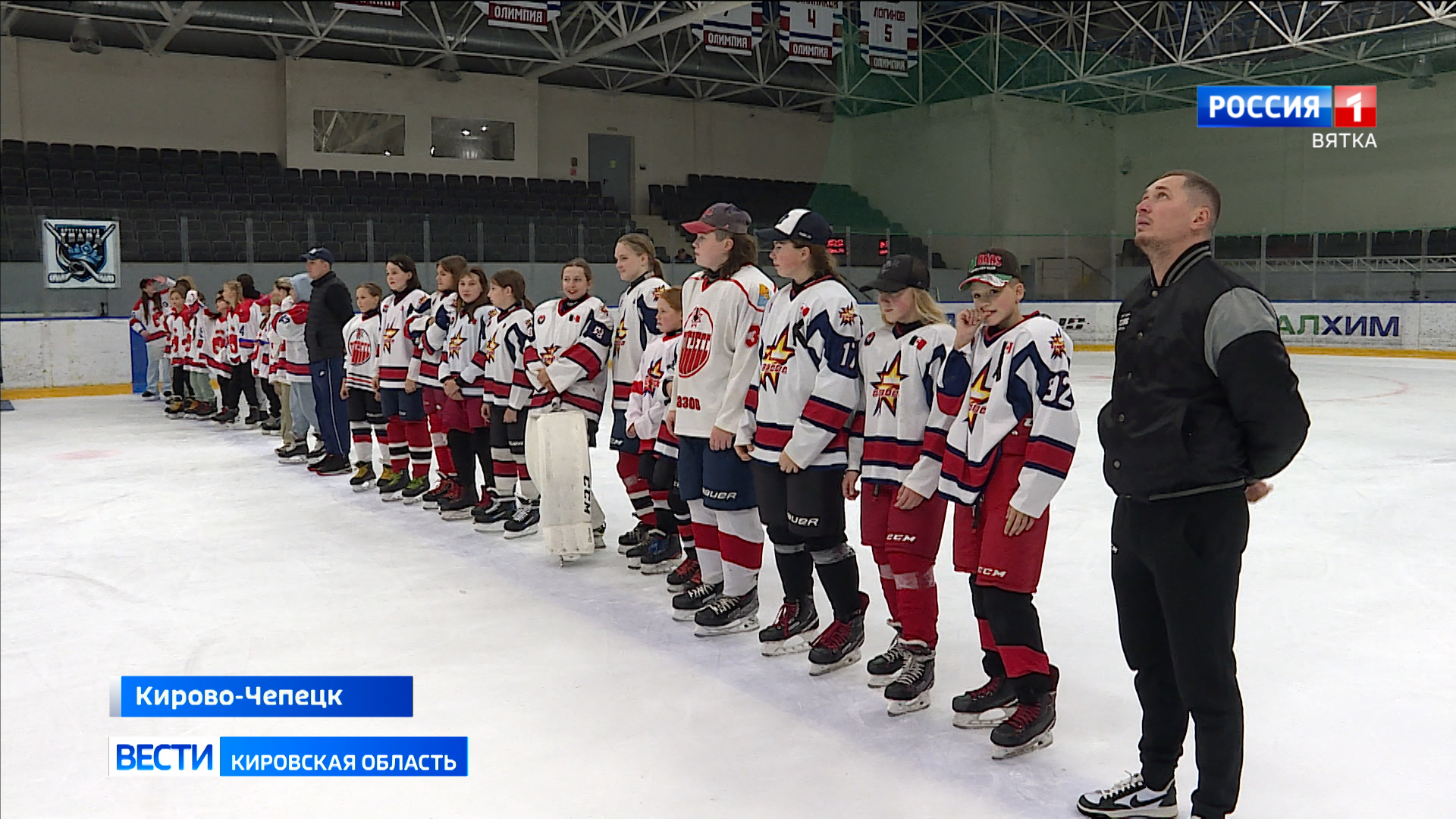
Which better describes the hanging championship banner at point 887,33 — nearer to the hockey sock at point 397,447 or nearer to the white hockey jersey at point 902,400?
the hockey sock at point 397,447

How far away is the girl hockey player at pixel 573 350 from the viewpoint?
205 inches

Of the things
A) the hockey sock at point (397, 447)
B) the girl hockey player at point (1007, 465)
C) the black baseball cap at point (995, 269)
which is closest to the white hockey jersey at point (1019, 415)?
the girl hockey player at point (1007, 465)

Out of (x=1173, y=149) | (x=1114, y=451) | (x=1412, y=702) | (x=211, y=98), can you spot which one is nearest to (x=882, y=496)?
(x=1114, y=451)

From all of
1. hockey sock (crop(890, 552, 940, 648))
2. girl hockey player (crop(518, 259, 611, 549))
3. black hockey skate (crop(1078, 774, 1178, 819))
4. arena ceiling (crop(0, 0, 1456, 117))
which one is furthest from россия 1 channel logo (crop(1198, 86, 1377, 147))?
→ black hockey skate (crop(1078, 774, 1178, 819))

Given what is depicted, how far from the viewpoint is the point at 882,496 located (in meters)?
3.49

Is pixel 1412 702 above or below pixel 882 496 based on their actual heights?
below

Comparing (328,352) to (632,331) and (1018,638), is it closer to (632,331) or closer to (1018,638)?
(632,331)

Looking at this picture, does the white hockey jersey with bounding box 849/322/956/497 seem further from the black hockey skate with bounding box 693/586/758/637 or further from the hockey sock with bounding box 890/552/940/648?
the black hockey skate with bounding box 693/586/758/637

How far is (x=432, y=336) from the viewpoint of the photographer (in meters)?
6.29

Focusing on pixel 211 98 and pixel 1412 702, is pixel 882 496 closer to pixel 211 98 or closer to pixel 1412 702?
pixel 1412 702

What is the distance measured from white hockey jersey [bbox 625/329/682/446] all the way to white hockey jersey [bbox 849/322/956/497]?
51.9 inches

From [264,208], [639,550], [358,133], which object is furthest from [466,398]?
[358,133]

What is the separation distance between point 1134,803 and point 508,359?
3817mm

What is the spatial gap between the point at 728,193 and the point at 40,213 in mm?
13099
